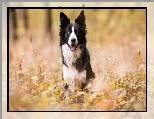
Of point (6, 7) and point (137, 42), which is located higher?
point (6, 7)

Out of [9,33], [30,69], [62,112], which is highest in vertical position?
[9,33]

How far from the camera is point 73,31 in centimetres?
476

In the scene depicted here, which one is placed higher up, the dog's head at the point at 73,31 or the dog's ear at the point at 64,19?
the dog's ear at the point at 64,19

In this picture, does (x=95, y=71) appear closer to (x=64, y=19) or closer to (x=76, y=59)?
(x=76, y=59)

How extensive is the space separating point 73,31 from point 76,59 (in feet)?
0.95

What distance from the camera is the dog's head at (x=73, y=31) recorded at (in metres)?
4.76

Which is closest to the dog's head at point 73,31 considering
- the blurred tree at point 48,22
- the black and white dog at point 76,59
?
the black and white dog at point 76,59

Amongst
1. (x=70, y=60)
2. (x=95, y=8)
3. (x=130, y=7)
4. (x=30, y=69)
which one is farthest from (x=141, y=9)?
(x=30, y=69)

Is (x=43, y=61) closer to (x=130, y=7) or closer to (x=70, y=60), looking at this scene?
(x=70, y=60)

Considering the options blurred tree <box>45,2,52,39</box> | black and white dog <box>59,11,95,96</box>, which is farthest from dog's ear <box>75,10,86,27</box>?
blurred tree <box>45,2,52,39</box>

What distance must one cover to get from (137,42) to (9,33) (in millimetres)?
1272

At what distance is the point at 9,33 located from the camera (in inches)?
192

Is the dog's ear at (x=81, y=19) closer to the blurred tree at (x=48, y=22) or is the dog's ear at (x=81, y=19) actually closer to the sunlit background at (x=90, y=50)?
the sunlit background at (x=90, y=50)

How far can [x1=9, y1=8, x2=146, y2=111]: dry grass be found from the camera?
4.87m
